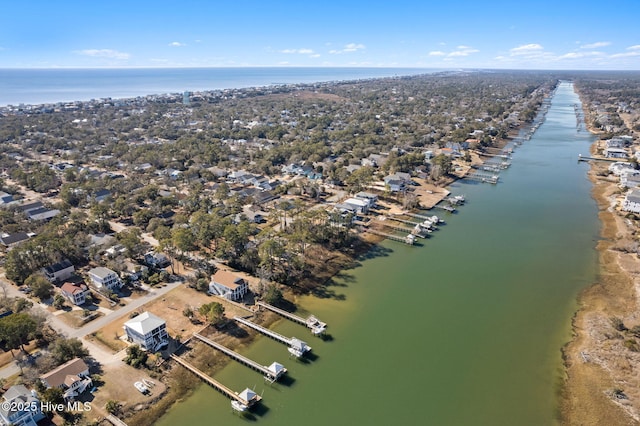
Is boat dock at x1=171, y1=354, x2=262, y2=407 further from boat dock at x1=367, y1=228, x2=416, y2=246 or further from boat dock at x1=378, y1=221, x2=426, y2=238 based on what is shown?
boat dock at x1=378, y1=221, x2=426, y2=238

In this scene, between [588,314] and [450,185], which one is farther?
[450,185]

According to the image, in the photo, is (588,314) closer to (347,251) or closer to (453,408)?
(453,408)

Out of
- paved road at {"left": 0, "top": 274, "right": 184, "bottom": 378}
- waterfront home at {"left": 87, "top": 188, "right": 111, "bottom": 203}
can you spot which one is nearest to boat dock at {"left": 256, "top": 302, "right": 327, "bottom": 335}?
paved road at {"left": 0, "top": 274, "right": 184, "bottom": 378}

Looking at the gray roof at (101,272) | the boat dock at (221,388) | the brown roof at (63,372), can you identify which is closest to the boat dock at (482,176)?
the boat dock at (221,388)

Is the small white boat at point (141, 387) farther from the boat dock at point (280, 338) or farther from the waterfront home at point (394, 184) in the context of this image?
the waterfront home at point (394, 184)

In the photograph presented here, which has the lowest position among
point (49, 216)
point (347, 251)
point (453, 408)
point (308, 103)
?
point (453, 408)

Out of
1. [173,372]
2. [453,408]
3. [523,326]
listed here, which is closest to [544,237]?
[523,326]
